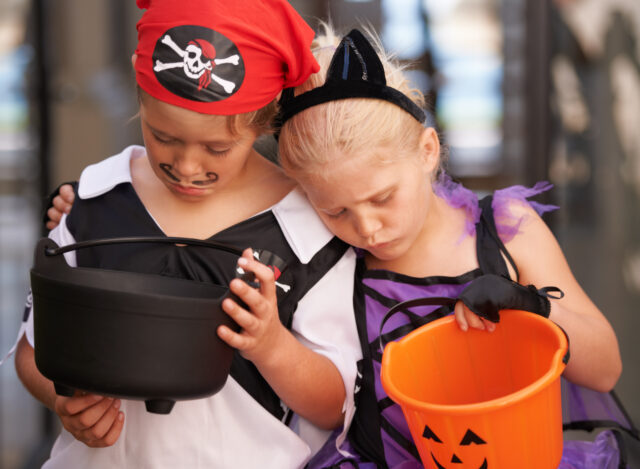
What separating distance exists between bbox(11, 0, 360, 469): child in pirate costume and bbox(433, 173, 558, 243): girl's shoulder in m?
Answer: 0.22

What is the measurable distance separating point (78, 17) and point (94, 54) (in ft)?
0.71

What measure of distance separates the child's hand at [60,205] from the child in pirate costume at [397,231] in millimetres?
425

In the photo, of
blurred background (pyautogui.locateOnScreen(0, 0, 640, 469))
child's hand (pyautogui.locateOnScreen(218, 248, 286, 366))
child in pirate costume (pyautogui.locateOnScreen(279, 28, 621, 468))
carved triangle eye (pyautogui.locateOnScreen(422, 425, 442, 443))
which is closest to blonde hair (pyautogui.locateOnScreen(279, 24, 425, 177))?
child in pirate costume (pyautogui.locateOnScreen(279, 28, 621, 468))

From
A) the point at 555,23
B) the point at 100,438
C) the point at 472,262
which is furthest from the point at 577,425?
the point at 555,23

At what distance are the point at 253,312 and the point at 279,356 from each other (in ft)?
0.40

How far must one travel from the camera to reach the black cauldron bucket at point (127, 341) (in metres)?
0.83

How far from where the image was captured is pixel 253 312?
3.15ft

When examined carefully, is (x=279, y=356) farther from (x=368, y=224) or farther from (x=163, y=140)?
(x=163, y=140)

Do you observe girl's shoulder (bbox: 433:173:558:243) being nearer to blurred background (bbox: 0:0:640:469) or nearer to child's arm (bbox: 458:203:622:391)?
child's arm (bbox: 458:203:622:391)

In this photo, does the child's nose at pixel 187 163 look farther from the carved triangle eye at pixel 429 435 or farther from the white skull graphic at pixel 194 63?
the carved triangle eye at pixel 429 435

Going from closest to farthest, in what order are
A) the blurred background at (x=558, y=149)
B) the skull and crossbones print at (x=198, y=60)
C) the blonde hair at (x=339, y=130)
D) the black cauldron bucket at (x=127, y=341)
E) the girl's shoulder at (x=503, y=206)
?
the black cauldron bucket at (x=127, y=341)
the skull and crossbones print at (x=198, y=60)
the blonde hair at (x=339, y=130)
the girl's shoulder at (x=503, y=206)
the blurred background at (x=558, y=149)

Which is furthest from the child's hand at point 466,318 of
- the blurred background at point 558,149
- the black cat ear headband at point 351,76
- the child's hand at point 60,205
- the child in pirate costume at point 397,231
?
the blurred background at point 558,149

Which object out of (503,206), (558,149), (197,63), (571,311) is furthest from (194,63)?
(558,149)

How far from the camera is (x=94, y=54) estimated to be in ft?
13.0
